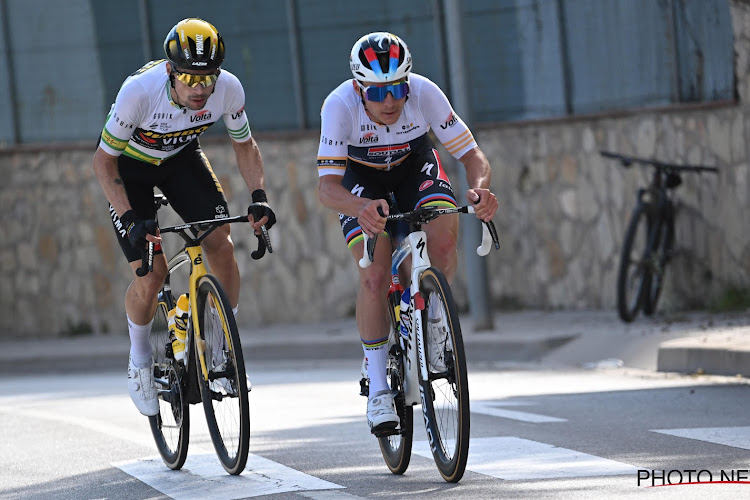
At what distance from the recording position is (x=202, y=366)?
22.0 ft

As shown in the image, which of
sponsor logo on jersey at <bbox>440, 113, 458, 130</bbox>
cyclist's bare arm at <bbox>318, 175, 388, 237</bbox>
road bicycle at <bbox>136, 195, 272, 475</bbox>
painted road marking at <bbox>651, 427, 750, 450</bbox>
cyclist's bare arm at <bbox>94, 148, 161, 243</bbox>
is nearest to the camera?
cyclist's bare arm at <bbox>318, 175, 388, 237</bbox>

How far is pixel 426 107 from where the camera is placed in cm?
657

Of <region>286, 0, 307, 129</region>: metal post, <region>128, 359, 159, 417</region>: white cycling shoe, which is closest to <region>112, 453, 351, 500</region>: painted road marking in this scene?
<region>128, 359, 159, 417</region>: white cycling shoe

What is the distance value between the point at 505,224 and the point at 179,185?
31.7 feet

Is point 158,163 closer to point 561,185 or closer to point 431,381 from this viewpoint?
point 431,381

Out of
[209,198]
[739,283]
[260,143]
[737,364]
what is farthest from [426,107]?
[260,143]

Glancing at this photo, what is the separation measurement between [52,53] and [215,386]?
12.3 metres

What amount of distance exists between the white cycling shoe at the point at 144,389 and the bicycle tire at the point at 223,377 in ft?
1.84

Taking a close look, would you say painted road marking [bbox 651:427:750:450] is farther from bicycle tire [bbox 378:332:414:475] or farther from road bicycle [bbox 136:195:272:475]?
road bicycle [bbox 136:195:272:475]

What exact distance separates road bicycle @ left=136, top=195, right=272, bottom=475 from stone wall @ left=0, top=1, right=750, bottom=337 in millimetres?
7858

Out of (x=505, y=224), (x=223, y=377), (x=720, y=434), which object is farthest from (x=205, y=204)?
(x=505, y=224)

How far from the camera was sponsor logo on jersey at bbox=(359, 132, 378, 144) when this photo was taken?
6.55 m

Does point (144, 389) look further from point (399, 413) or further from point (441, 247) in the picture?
point (441, 247)

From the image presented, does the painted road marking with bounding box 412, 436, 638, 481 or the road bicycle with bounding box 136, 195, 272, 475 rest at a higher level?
the road bicycle with bounding box 136, 195, 272, 475
